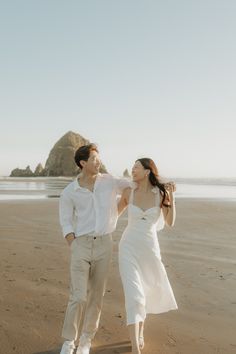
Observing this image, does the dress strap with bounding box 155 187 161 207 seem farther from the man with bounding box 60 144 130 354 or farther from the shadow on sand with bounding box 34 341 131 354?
the shadow on sand with bounding box 34 341 131 354

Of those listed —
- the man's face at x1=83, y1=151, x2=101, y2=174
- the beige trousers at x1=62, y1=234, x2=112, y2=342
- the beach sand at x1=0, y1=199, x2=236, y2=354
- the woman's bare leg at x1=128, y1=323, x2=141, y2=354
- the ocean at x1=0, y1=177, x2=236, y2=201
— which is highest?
the man's face at x1=83, y1=151, x2=101, y2=174

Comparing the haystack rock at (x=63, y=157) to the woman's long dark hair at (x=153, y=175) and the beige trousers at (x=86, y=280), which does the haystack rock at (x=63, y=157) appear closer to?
the woman's long dark hair at (x=153, y=175)

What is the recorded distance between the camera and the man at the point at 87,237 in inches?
166

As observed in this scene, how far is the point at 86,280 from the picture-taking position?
168 inches

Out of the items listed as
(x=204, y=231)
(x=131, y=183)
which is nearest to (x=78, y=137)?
(x=204, y=231)

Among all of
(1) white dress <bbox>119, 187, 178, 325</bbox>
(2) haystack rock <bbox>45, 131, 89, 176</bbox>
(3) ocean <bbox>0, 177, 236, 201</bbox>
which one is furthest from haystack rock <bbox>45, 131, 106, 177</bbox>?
(1) white dress <bbox>119, 187, 178, 325</bbox>

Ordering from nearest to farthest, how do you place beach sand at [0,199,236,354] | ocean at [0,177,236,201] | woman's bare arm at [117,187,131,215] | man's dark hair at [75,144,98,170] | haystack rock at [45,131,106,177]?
man's dark hair at [75,144,98,170]
beach sand at [0,199,236,354]
woman's bare arm at [117,187,131,215]
ocean at [0,177,236,201]
haystack rock at [45,131,106,177]

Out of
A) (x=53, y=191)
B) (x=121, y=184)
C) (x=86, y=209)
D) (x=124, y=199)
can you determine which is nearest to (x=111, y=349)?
(x=86, y=209)

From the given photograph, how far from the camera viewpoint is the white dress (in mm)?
4363

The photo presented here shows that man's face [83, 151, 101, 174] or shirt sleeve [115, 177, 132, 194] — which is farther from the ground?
man's face [83, 151, 101, 174]

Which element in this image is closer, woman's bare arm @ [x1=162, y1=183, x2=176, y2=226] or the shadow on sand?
the shadow on sand

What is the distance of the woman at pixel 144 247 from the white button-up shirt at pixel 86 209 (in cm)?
30

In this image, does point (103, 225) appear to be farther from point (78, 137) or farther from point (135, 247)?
point (78, 137)

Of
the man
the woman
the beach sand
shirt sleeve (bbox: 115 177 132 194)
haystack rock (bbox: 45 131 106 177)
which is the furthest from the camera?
haystack rock (bbox: 45 131 106 177)
